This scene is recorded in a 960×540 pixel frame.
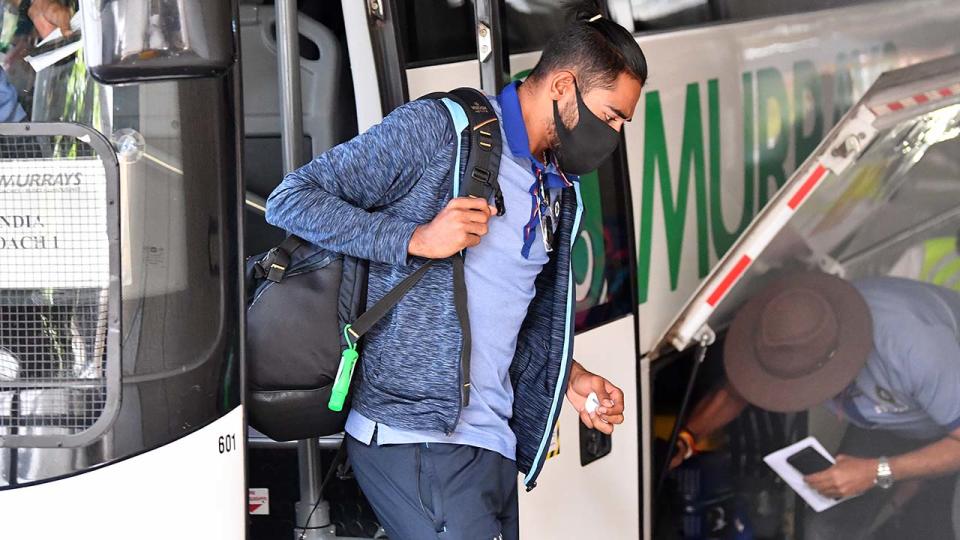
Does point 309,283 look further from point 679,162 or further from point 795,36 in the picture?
point 795,36

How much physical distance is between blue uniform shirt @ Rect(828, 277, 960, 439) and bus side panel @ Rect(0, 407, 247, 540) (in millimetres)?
2326

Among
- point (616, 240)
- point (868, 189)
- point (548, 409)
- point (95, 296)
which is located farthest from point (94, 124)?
point (868, 189)

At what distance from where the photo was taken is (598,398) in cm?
252

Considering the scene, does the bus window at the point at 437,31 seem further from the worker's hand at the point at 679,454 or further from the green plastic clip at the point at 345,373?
the worker's hand at the point at 679,454

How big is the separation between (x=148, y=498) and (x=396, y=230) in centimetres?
59

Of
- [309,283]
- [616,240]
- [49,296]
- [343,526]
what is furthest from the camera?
[616,240]

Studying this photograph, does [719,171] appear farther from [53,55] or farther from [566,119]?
[53,55]

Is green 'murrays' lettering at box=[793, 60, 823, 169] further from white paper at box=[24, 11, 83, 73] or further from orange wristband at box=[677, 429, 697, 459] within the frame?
white paper at box=[24, 11, 83, 73]

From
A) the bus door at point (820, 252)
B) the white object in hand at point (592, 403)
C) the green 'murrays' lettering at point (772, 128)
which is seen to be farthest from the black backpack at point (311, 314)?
the green 'murrays' lettering at point (772, 128)

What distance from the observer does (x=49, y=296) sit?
84.3 inches

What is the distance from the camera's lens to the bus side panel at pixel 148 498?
2.10 m

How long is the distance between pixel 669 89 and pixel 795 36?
1.90 ft

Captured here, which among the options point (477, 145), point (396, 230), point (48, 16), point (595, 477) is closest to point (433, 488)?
point (396, 230)

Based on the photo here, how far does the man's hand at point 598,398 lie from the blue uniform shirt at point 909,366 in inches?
64.8
